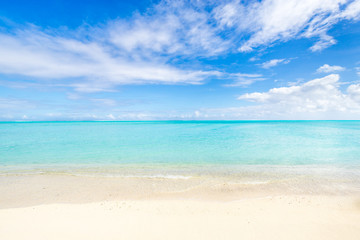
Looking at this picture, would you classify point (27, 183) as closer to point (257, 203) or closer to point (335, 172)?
point (257, 203)

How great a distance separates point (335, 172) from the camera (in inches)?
479

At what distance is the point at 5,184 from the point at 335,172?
23.6 metres

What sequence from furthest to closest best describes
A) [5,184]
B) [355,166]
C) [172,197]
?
1. [355,166]
2. [5,184]
3. [172,197]

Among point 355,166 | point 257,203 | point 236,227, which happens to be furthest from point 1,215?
point 355,166

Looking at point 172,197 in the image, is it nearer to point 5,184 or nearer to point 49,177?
point 49,177

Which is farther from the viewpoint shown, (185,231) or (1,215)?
(1,215)

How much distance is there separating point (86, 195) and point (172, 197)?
4.79 meters

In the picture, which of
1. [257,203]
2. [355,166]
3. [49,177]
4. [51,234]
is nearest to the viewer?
[51,234]

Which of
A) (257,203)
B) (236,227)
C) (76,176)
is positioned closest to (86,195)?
(76,176)

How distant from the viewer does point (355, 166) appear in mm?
13781

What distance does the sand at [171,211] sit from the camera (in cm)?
550

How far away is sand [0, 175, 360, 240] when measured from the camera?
5.50m

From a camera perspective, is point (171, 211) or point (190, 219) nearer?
point (190, 219)

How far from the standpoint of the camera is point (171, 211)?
6992 millimetres
